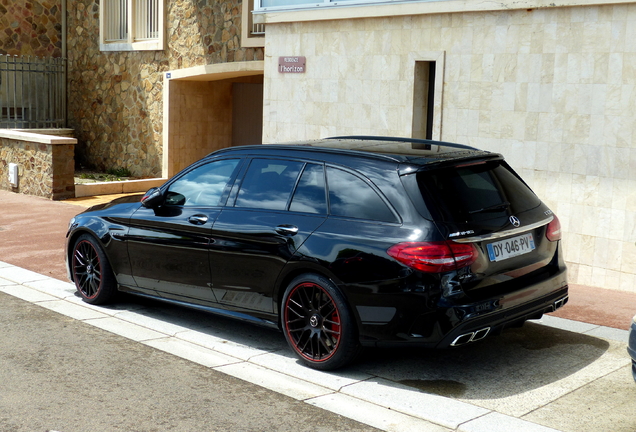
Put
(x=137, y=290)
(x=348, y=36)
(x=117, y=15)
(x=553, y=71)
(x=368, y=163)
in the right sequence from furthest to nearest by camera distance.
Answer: (x=117, y=15) < (x=348, y=36) < (x=553, y=71) < (x=137, y=290) < (x=368, y=163)

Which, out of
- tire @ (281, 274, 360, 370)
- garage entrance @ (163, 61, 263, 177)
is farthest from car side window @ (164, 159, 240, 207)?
garage entrance @ (163, 61, 263, 177)

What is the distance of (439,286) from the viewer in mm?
5168

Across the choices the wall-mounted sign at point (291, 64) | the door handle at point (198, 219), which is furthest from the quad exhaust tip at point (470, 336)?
the wall-mounted sign at point (291, 64)

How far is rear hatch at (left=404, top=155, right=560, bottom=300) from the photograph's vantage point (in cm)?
531

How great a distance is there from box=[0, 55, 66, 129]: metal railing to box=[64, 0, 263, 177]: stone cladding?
0.36 meters

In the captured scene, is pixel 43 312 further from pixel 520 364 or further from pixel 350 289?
pixel 520 364

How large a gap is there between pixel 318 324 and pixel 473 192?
143 centimetres

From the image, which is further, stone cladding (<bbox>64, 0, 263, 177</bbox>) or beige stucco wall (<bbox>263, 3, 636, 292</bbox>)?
stone cladding (<bbox>64, 0, 263, 177</bbox>)

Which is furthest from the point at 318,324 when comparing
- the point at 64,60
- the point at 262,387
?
the point at 64,60

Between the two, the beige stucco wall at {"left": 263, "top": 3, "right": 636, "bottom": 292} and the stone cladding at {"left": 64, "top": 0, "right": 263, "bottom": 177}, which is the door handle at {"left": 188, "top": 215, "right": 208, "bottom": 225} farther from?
the stone cladding at {"left": 64, "top": 0, "right": 263, "bottom": 177}

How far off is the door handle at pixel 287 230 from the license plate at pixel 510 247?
1396 millimetres

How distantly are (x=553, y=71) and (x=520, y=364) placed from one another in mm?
4106

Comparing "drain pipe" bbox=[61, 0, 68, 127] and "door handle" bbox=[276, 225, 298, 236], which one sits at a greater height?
"drain pipe" bbox=[61, 0, 68, 127]

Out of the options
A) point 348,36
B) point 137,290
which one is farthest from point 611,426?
point 348,36
